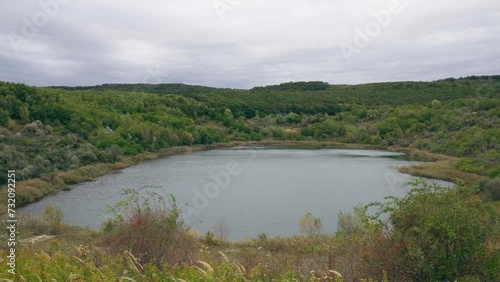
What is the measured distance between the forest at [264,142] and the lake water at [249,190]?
242 cm

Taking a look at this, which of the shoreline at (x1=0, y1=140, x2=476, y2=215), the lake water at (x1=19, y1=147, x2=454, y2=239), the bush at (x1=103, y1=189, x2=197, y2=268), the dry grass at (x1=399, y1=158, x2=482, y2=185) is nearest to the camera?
the bush at (x1=103, y1=189, x2=197, y2=268)

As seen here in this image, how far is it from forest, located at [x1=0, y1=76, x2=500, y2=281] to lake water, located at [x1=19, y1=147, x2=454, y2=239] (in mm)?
2422

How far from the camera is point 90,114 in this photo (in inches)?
2046

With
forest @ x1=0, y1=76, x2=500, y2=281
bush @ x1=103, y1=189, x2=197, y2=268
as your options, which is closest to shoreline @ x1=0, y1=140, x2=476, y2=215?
forest @ x1=0, y1=76, x2=500, y2=281

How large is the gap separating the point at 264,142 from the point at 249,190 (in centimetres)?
3905

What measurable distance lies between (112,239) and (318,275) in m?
5.11

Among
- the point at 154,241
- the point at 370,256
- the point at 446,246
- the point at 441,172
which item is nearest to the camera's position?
the point at 446,246

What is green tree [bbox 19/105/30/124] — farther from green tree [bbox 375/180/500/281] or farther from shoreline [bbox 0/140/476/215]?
green tree [bbox 375/180/500/281]

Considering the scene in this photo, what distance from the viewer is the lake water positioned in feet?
70.3

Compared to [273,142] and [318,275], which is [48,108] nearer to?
[273,142]

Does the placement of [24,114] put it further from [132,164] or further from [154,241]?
[154,241]

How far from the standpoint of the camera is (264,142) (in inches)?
2662

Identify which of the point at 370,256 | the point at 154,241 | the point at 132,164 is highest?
the point at 370,256

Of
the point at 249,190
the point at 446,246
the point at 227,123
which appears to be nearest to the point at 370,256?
the point at 446,246
